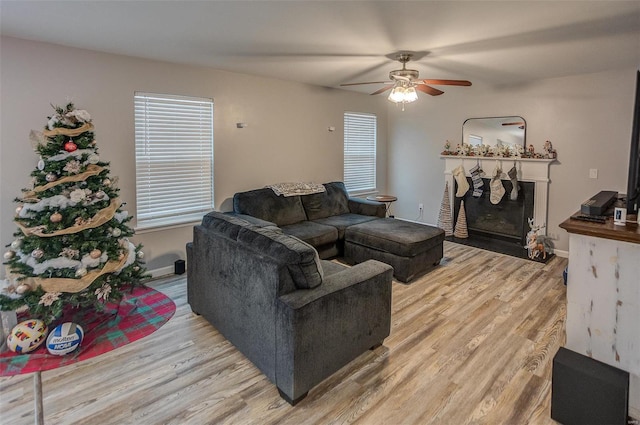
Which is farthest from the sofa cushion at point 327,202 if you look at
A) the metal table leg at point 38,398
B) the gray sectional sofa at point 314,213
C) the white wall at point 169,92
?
the metal table leg at point 38,398

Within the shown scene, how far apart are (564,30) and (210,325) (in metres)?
3.83

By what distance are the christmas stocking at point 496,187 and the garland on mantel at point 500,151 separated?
235mm

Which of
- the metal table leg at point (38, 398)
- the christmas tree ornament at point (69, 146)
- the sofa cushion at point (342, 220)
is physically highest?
the christmas tree ornament at point (69, 146)

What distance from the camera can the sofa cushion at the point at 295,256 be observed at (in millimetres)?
2232

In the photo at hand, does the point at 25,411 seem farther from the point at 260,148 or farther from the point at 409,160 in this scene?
the point at 409,160

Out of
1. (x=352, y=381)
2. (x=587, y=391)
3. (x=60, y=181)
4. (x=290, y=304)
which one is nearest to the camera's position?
(x=587, y=391)

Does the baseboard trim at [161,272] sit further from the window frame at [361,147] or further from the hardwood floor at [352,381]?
the window frame at [361,147]

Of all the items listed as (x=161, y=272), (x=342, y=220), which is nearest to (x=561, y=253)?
(x=342, y=220)

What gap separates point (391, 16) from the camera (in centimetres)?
264

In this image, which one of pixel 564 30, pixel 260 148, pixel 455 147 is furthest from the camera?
pixel 455 147

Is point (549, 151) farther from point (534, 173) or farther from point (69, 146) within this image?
point (69, 146)

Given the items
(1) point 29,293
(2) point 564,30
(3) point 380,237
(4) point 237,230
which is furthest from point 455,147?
(1) point 29,293

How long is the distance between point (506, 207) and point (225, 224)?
4.49m

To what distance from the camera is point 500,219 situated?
5.61 meters
